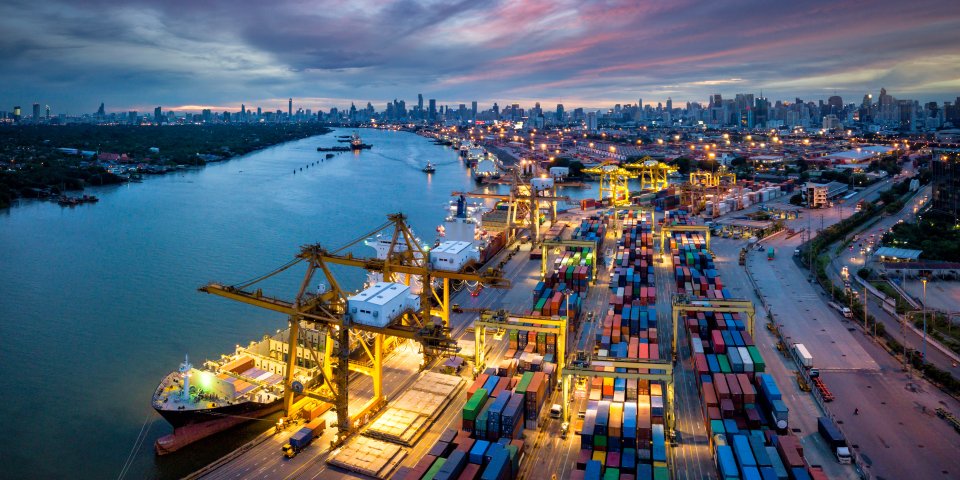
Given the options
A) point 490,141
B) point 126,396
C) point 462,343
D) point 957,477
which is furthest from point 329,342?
point 490,141

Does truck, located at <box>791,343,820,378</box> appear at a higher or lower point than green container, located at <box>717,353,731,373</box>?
lower

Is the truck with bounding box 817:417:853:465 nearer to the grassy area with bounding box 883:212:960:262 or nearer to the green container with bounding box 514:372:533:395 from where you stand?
the green container with bounding box 514:372:533:395

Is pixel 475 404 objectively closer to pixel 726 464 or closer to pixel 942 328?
pixel 726 464

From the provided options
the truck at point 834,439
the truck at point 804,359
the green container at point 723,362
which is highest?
the green container at point 723,362

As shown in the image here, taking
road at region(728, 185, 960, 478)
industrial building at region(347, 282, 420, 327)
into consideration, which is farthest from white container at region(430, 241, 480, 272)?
road at region(728, 185, 960, 478)

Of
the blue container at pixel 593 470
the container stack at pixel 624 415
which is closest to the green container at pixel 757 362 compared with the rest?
the container stack at pixel 624 415

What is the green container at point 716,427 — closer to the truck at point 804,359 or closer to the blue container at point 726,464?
the blue container at point 726,464

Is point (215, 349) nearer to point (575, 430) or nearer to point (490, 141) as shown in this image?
point (575, 430)
